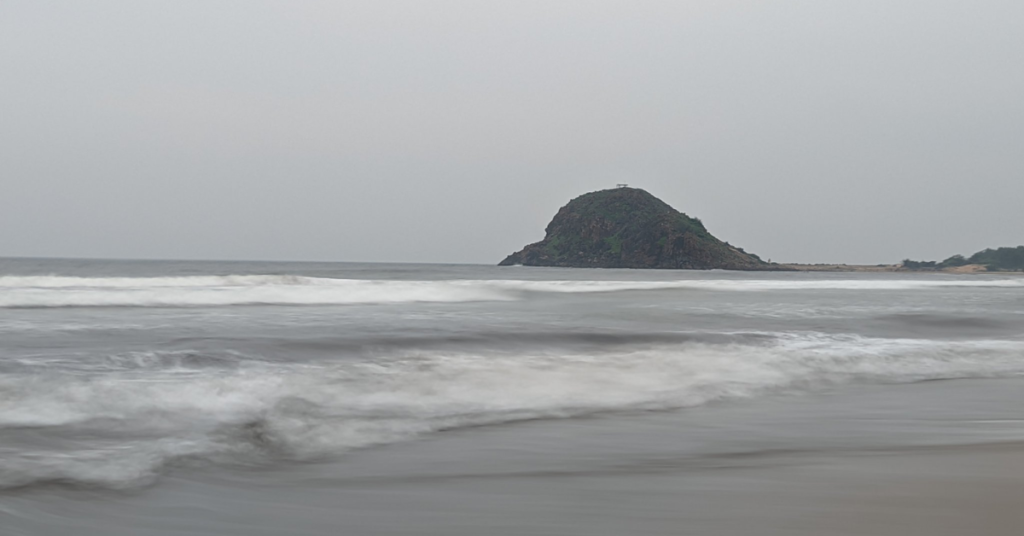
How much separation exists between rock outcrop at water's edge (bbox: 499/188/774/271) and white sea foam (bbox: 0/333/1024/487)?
276 ft

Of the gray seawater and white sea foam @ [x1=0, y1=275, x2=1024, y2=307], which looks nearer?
the gray seawater

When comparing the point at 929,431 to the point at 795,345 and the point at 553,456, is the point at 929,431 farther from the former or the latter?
the point at 795,345

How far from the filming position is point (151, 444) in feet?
9.75

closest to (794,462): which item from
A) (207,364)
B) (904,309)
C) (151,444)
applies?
(151,444)

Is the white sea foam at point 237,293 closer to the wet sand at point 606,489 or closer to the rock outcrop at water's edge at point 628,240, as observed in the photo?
the wet sand at point 606,489

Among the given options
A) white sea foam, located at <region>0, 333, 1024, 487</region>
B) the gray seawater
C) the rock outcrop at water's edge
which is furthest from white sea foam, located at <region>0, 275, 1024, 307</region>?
the rock outcrop at water's edge

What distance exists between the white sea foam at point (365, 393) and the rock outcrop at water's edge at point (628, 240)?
84.2 m

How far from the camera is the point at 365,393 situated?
4191 mm

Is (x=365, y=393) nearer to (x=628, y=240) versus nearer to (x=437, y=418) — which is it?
(x=437, y=418)

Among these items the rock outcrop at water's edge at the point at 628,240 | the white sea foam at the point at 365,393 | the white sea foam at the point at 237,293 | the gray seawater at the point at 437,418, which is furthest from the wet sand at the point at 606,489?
the rock outcrop at water's edge at the point at 628,240

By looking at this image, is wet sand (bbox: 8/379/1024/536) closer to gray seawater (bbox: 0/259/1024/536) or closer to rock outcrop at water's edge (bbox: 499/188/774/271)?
gray seawater (bbox: 0/259/1024/536)

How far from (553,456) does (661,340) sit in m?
4.19

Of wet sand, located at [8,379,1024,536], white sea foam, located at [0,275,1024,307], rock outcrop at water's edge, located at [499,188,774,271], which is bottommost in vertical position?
wet sand, located at [8,379,1024,536]

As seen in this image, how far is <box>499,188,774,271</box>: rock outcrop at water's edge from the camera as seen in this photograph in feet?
297
